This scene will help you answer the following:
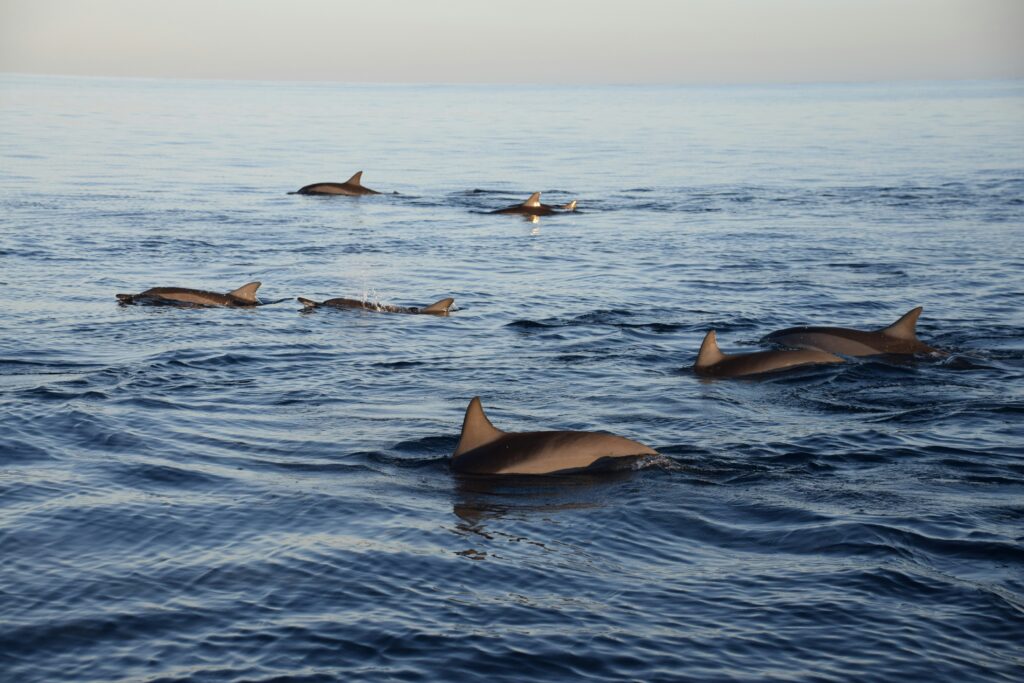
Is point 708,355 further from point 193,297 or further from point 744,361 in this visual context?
point 193,297

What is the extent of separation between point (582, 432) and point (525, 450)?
2.07 ft

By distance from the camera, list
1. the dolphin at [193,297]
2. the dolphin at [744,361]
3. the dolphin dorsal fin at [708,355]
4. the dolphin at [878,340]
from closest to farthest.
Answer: the dolphin at [744,361]
the dolphin dorsal fin at [708,355]
the dolphin at [878,340]
the dolphin at [193,297]

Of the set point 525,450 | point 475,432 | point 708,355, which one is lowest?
point 708,355

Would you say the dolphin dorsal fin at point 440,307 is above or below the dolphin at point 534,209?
below

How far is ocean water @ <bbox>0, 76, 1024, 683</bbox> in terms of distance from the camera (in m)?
7.52

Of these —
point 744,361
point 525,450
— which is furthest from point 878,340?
point 525,450

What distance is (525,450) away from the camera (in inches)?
410

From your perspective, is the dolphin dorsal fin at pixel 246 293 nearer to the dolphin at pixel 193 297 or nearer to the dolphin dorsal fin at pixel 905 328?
the dolphin at pixel 193 297

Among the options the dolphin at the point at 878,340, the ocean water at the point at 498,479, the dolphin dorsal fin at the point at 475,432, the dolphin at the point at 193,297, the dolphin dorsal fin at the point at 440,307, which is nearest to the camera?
the ocean water at the point at 498,479

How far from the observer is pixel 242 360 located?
1548 cm

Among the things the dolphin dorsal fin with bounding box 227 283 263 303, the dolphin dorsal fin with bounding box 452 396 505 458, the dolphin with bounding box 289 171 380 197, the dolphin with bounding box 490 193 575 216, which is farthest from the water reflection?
the dolphin with bounding box 289 171 380 197

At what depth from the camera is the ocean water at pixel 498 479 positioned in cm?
752

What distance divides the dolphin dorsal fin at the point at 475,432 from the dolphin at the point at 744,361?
4760 mm

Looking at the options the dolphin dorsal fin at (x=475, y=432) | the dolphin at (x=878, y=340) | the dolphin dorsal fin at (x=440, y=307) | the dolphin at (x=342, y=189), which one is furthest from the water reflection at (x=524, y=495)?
the dolphin at (x=342, y=189)
